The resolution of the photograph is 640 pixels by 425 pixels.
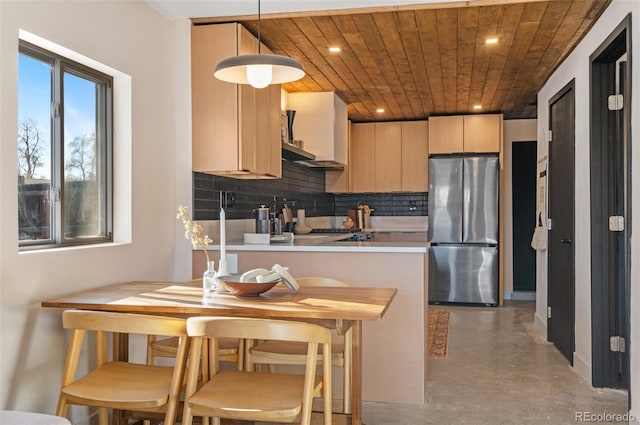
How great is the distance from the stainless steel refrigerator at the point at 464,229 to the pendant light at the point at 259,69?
4.62 m

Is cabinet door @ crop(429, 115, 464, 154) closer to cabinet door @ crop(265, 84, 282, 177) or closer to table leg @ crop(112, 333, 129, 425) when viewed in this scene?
cabinet door @ crop(265, 84, 282, 177)

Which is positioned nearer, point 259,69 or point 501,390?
point 259,69

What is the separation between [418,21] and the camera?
3.74 metres

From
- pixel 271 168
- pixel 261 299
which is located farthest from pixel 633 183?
pixel 271 168

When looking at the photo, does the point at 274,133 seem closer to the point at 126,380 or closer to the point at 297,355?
the point at 297,355

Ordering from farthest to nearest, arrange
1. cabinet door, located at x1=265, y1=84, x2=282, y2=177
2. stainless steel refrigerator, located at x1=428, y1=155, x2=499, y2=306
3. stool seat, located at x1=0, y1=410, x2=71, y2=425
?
stainless steel refrigerator, located at x1=428, y1=155, x2=499, y2=306
cabinet door, located at x1=265, y1=84, x2=282, y2=177
stool seat, located at x1=0, y1=410, x2=71, y2=425

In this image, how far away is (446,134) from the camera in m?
7.14

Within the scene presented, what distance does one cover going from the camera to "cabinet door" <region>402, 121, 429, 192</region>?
293 inches

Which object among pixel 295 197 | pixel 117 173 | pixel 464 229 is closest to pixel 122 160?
pixel 117 173

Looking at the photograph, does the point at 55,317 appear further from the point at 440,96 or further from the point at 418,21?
the point at 440,96

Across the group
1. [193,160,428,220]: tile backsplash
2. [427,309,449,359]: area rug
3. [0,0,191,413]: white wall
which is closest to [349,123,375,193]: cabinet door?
[193,160,428,220]: tile backsplash

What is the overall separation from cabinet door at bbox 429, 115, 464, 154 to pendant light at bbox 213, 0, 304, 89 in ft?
15.5

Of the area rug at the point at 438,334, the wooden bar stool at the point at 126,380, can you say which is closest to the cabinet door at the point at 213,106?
the wooden bar stool at the point at 126,380

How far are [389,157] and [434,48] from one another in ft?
10.8
